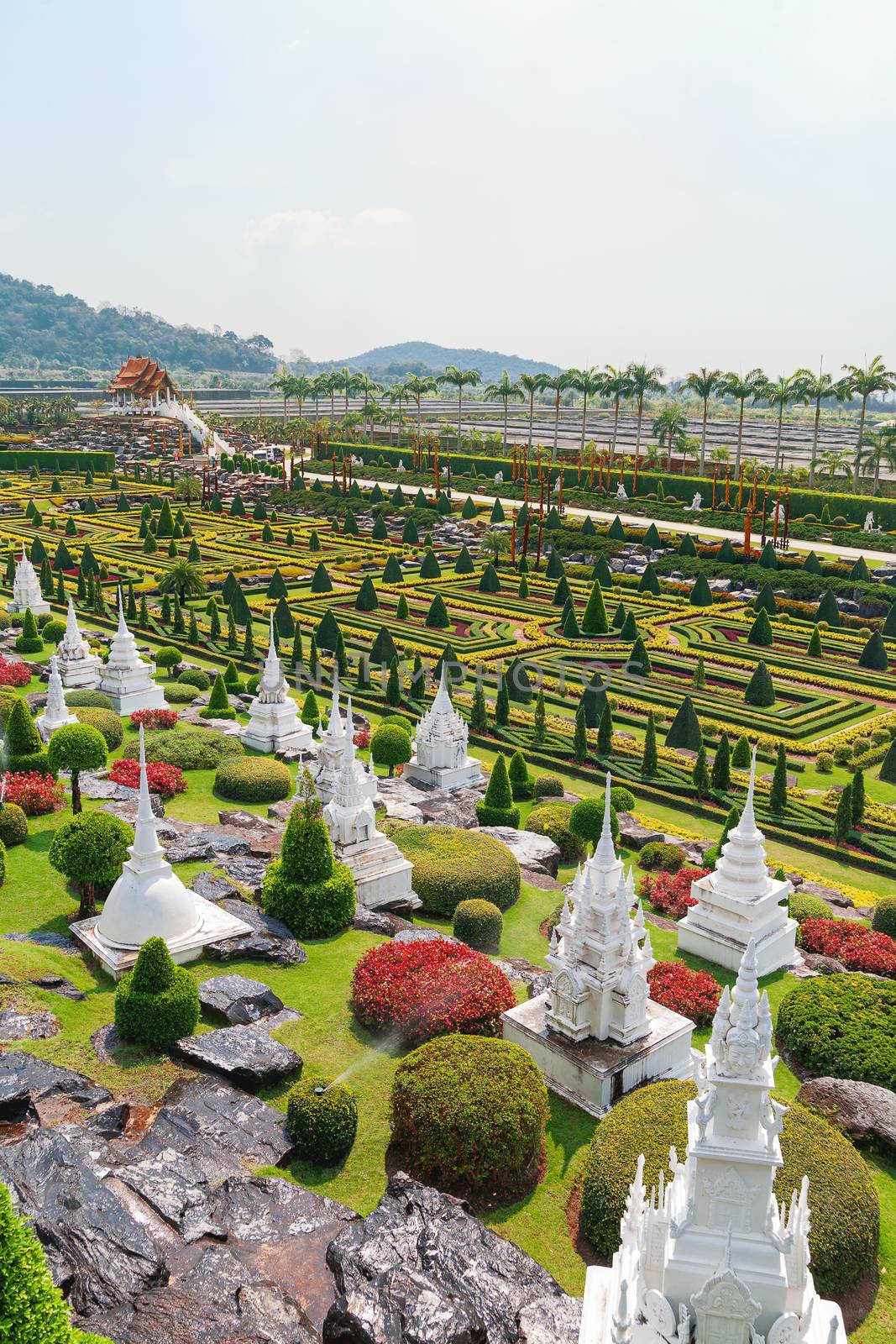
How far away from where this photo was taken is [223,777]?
102 feet

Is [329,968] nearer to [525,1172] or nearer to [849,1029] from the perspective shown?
[525,1172]

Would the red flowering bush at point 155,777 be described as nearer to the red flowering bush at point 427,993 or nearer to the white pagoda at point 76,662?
the white pagoda at point 76,662

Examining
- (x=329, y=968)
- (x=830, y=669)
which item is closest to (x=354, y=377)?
(x=830, y=669)

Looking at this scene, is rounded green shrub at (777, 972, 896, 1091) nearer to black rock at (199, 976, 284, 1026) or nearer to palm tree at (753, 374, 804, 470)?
black rock at (199, 976, 284, 1026)

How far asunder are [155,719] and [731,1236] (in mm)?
29774

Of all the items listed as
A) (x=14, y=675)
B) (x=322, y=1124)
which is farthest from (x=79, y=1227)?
(x=14, y=675)

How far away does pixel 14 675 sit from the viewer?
41125 millimetres

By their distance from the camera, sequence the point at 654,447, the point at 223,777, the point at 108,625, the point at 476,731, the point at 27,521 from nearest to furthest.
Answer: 1. the point at 223,777
2. the point at 476,731
3. the point at 108,625
4. the point at 27,521
5. the point at 654,447

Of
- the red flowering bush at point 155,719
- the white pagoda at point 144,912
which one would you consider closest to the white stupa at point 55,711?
the red flowering bush at point 155,719

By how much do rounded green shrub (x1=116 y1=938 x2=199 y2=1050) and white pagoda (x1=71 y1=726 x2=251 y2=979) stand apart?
2.24 m

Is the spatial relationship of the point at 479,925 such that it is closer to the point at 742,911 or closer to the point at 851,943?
the point at 742,911

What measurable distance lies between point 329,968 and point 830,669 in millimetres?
31356

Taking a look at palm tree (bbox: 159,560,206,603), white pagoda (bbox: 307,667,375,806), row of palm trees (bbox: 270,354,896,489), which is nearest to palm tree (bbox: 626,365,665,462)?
row of palm trees (bbox: 270,354,896,489)

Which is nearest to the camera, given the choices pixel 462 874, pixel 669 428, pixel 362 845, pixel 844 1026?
pixel 844 1026
